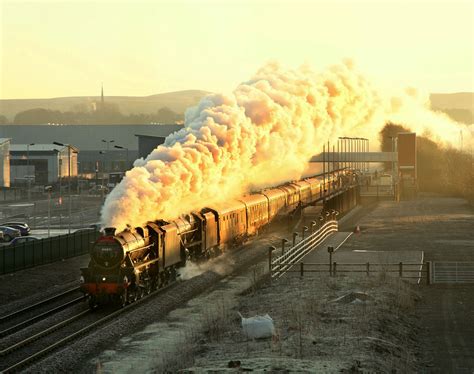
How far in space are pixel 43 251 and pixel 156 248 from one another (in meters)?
17.6

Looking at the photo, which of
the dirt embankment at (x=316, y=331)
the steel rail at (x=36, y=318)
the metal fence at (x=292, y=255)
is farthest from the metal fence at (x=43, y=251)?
the dirt embankment at (x=316, y=331)

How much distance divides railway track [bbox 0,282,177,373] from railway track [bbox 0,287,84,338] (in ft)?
5.10

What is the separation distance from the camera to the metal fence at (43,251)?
52.9 meters

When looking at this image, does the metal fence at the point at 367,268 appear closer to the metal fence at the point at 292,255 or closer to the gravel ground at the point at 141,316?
the metal fence at the point at 292,255

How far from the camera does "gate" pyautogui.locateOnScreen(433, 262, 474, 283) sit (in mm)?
48469

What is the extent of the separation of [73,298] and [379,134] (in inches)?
6319

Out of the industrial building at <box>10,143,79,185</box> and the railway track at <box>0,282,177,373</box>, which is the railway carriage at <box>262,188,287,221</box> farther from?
the industrial building at <box>10,143,79,185</box>

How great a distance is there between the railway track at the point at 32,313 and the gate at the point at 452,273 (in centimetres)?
2032

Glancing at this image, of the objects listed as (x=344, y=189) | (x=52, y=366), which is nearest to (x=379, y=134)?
(x=344, y=189)

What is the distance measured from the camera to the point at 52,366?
94.7ft

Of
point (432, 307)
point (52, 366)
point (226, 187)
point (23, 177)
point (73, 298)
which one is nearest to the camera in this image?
point (52, 366)

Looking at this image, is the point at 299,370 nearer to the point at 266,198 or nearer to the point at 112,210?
the point at 112,210

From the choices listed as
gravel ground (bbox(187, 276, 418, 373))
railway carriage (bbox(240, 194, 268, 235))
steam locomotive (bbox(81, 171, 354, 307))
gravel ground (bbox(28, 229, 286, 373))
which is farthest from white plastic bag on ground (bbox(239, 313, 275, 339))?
railway carriage (bbox(240, 194, 268, 235))

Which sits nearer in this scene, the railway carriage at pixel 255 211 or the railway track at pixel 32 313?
the railway track at pixel 32 313
